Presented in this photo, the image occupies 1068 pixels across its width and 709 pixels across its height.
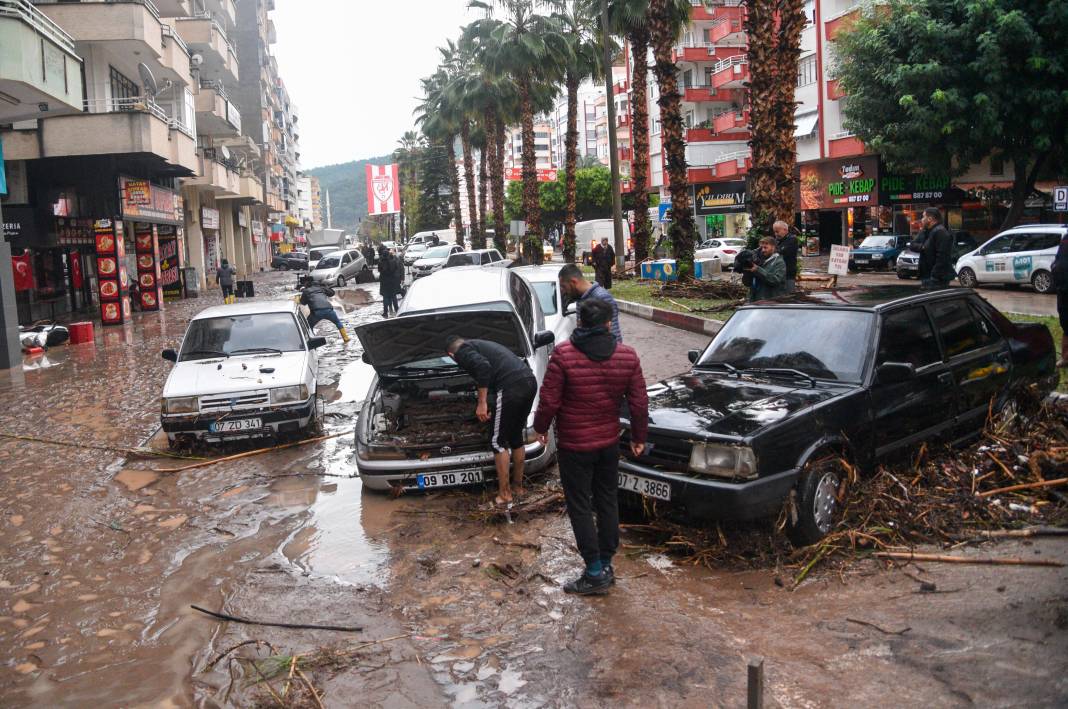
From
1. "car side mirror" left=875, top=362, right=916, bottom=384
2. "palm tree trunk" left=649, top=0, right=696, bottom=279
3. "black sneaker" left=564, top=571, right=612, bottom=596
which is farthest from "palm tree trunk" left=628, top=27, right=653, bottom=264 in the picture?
"black sneaker" left=564, top=571, right=612, bottom=596

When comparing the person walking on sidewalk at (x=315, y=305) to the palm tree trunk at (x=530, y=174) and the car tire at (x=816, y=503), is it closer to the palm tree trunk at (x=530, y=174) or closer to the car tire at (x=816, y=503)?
the car tire at (x=816, y=503)

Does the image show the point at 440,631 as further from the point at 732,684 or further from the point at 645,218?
the point at 645,218

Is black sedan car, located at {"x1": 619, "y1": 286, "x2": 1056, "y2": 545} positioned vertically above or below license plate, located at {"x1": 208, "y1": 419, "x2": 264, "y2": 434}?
above

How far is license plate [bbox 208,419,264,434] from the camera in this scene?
31.6 ft

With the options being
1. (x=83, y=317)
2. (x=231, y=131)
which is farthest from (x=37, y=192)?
(x=231, y=131)

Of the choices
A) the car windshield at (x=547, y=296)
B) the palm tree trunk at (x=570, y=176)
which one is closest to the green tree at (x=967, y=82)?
the palm tree trunk at (x=570, y=176)

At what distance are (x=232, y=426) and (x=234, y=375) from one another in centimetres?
69

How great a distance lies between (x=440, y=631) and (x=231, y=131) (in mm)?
41843

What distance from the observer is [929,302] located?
7102mm

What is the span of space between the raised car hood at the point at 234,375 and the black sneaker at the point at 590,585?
212 inches

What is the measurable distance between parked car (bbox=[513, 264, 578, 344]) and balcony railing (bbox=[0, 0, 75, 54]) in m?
10.2

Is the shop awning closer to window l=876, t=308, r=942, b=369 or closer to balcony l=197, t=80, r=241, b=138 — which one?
balcony l=197, t=80, r=241, b=138

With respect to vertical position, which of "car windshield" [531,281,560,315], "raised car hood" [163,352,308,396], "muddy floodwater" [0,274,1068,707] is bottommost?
"muddy floodwater" [0,274,1068,707]

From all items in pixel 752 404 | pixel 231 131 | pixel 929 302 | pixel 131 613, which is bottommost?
pixel 131 613
